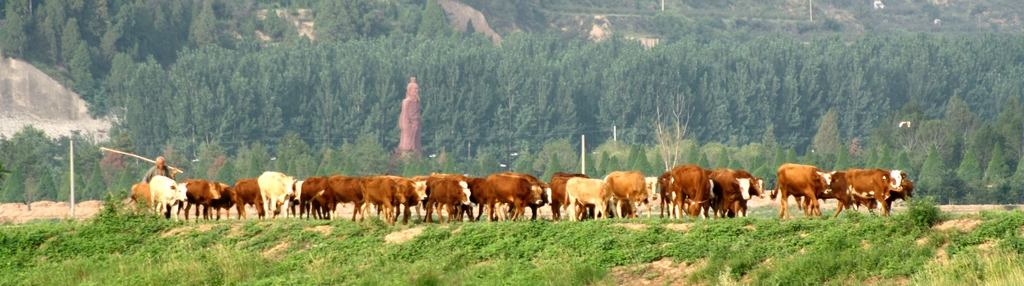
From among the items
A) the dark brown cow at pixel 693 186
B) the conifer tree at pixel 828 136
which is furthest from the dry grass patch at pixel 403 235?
the conifer tree at pixel 828 136

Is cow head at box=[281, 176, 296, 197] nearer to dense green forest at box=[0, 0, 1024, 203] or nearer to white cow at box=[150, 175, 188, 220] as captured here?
white cow at box=[150, 175, 188, 220]

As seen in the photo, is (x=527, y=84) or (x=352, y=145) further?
(x=527, y=84)

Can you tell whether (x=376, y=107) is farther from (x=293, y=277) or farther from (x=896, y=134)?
(x=293, y=277)

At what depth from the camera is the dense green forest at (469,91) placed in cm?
11025

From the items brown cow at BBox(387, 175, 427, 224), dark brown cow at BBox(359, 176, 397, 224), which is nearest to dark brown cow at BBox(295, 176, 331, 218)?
dark brown cow at BBox(359, 176, 397, 224)

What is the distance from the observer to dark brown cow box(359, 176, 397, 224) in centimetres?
3406

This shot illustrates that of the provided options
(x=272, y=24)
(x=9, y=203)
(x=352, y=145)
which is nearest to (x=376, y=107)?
(x=352, y=145)

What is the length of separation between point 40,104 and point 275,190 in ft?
318

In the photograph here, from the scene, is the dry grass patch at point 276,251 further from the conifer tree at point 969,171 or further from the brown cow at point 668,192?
the conifer tree at point 969,171

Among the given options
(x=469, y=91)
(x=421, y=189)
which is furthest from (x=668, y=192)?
(x=469, y=91)

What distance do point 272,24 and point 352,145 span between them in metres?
44.4

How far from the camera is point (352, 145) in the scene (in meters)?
116

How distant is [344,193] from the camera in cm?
3594

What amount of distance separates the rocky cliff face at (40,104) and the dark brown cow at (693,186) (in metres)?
99.4
